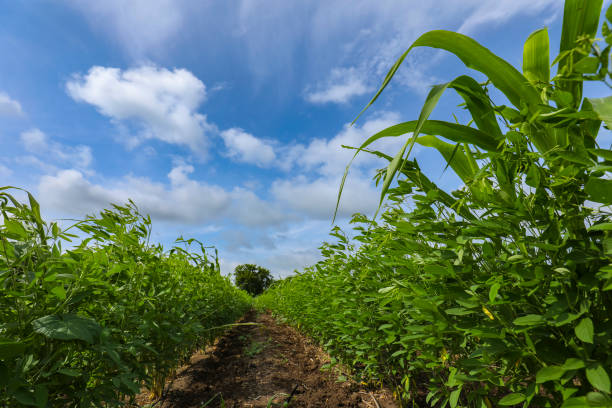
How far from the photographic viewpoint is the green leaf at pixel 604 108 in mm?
636

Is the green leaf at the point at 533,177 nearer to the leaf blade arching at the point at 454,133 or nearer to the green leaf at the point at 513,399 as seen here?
the leaf blade arching at the point at 454,133

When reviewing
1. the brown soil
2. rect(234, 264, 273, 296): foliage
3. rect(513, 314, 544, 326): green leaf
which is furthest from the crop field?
rect(234, 264, 273, 296): foliage

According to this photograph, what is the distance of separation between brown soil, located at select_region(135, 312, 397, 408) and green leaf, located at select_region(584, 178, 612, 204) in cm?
155

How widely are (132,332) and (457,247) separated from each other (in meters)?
1.75

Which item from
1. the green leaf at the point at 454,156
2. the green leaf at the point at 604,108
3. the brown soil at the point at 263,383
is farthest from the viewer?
the brown soil at the point at 263,383

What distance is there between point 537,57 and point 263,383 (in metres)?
3.79

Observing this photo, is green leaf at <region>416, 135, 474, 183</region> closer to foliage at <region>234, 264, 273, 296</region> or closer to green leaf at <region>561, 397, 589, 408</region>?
green leaf at <region>561, 397, 589, 408</region>

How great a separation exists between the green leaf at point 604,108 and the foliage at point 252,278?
41617 millimetres

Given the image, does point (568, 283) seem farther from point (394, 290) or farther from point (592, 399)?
point (394, 290)

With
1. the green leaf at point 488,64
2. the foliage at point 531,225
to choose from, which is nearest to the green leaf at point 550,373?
the foliage at point 531,225

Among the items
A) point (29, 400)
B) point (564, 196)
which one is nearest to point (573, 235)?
point (564, 196)

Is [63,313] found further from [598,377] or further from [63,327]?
[598,377]

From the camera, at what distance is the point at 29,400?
94cm

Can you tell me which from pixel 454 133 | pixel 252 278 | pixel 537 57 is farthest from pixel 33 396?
pixel 252 278
